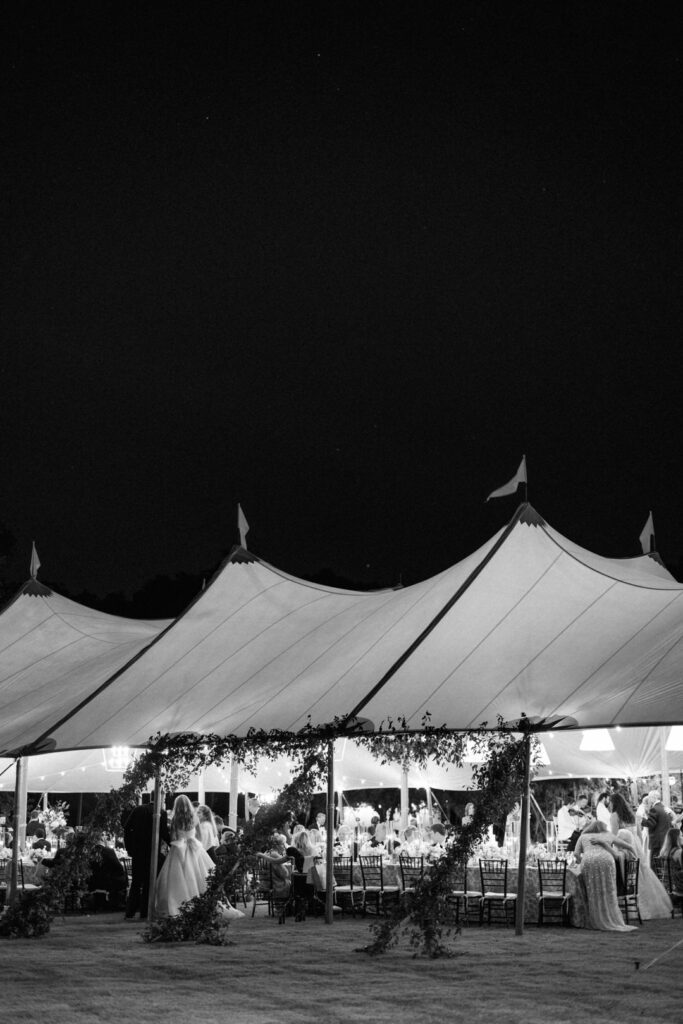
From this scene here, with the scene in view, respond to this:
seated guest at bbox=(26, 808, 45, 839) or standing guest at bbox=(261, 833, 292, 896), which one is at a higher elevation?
seated guest at bbox=(26, 808, 45, 839)

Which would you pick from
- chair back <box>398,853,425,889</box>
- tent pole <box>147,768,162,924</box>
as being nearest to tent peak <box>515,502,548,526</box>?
chair back <box>398,853,425,889</box>

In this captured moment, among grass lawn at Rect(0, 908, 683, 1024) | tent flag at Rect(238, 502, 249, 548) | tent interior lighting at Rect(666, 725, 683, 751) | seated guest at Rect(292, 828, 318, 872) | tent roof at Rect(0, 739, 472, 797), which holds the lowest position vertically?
grass lawn at Rect(0, 908, 683, 1024)

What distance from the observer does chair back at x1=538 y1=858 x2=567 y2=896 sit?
12305 mm

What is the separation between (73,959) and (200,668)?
4.58 meters

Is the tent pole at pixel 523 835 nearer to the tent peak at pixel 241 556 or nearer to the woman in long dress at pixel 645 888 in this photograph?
the woman in long dress at pixel 645 888

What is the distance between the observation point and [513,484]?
42.8 feet

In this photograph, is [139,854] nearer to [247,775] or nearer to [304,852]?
[304,852]

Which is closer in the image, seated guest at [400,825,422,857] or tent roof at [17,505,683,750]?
tent roof at [17,505,683,750]

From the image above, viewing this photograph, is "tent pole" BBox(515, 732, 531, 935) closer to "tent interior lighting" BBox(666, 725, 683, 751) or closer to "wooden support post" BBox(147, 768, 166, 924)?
"wooden support post" BBox(147, 768, 166, 924)

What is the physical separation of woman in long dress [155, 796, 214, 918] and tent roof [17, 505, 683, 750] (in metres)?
0.97

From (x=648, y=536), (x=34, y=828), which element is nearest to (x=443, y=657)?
(x=648, y=536)

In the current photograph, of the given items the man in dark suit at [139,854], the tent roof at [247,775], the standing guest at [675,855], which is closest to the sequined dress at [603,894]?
the standing guest at [675,855]

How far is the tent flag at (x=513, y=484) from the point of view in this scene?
1277cm

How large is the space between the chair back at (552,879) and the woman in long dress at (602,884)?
0.25m
